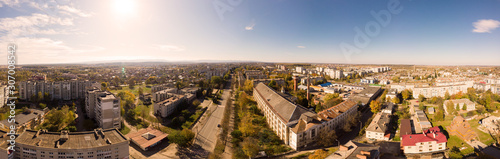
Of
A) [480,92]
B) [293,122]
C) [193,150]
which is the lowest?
[193,150]

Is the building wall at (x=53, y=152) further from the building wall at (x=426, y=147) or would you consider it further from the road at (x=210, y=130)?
the building wall at (x=426, y=147)

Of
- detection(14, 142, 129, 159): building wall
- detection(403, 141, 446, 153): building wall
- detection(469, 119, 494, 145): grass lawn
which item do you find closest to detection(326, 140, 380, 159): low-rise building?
detection(403, 141, 446, 153): building wall

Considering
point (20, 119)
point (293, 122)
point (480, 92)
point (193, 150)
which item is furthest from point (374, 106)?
point (20, 119)

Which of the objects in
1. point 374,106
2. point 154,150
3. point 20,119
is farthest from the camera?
point 374,106

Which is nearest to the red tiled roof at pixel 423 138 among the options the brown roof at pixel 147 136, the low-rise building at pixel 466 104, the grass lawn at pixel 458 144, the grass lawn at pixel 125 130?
the grass lawn at pixel 458 144

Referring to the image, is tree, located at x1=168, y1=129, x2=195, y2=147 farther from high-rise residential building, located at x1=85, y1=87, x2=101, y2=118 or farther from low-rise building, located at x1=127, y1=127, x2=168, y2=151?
high-rise residential building, located at x1=85, y1=87, x2=101, y2=118

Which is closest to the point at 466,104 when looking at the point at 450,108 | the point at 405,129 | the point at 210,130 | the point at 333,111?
the point at 450,108

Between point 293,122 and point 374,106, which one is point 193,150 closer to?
point 293,122

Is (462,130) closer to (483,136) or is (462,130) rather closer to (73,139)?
(483,136)
